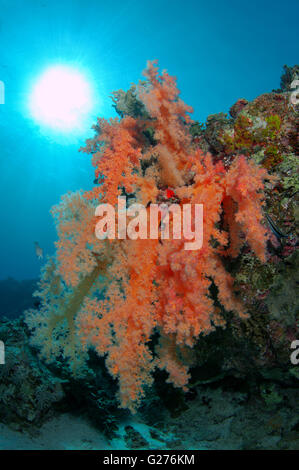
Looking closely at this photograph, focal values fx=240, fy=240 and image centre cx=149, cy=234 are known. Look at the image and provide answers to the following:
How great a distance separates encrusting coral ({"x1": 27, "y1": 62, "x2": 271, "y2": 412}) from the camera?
2674 mm

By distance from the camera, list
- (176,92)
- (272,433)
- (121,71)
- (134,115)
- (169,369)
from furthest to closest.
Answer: (121,71), (134,115), (176,92), (272,433), (169,369)

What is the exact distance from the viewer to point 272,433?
338 centimetres

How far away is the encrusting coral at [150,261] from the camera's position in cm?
267

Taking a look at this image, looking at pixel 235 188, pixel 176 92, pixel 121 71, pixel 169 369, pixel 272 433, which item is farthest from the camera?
pixel 121 71

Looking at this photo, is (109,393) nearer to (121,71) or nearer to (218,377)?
(218,377)

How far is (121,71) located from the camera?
7300cm

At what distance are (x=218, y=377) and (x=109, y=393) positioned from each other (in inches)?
89.7

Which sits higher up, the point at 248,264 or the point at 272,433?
the point at 248,264

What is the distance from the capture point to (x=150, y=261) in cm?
293

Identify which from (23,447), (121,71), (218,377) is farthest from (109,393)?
(121,71)

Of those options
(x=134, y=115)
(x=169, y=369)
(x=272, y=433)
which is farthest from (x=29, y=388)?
(x=134, y=115)

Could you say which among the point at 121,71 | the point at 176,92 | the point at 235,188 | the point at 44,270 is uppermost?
the point at 121,71

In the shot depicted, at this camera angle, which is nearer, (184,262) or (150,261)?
(184,262)

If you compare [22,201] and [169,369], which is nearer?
[169,369]
